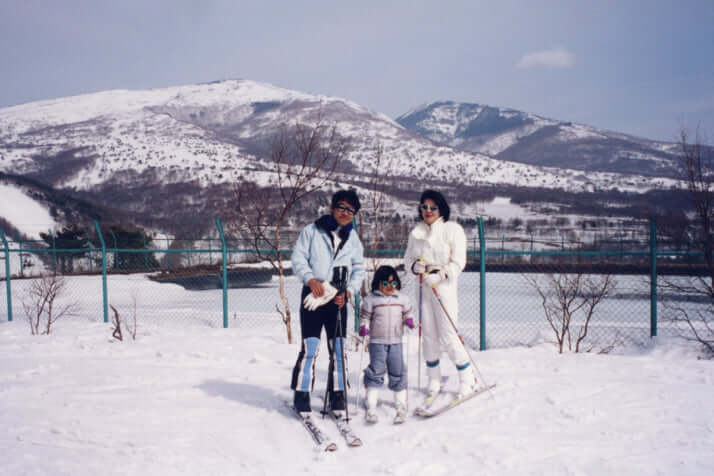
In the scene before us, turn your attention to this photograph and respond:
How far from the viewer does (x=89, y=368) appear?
548cm

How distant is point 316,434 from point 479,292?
34.2ft

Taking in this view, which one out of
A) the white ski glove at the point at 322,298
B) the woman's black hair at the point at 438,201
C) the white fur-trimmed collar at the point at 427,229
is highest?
the woman's black hair at the point at 438,201

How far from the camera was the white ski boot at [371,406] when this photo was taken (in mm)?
3709

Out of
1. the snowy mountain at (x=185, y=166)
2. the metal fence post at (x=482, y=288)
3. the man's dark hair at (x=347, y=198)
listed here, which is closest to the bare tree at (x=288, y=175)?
the metal fence post at (x=482, y=288)

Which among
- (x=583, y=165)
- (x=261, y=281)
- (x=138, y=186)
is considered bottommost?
(x=261, y=281)

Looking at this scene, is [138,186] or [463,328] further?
[138,186]

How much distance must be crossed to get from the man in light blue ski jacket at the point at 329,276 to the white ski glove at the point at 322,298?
1.2 inches

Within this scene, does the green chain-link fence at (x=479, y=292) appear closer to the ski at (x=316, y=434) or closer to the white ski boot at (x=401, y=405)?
the white ski boot at (x=401, y=405)

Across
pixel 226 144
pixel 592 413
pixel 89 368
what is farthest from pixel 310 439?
pixel 226 144

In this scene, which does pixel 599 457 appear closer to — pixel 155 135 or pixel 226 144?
pixel 226 144

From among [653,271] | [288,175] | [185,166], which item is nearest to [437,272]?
[288,175]

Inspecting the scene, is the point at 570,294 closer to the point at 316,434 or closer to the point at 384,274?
the point at 384,274

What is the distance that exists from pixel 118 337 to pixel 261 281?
1690 cm

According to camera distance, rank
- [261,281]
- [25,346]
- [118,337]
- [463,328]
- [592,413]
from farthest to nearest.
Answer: [261,281]
[463,328]
[118,337]
[25,346]
[592,413]
